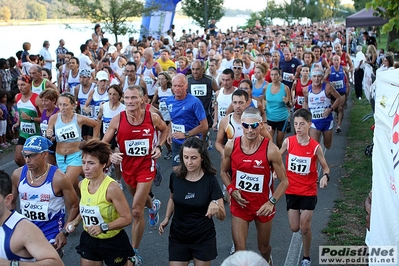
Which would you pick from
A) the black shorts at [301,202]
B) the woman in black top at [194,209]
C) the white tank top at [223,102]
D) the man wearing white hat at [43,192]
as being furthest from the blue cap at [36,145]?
the white tank top at [223,102]

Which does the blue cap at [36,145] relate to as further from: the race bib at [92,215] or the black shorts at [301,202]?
the black shorts at [301,202]

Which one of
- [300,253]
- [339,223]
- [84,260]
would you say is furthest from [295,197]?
[84,260]

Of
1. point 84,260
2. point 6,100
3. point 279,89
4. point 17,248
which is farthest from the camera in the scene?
point 6,100

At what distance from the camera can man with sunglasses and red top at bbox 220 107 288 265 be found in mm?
5461

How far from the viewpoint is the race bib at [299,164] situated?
625 centimetres

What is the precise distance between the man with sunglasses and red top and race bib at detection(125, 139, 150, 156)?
146cm

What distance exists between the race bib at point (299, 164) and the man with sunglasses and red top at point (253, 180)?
28.4 inches

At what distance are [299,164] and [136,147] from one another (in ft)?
6.29

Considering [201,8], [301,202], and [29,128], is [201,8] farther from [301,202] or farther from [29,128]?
[301,202]

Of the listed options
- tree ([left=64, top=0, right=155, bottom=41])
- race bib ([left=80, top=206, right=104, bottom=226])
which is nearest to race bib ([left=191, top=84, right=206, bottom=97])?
race bib ([left=80, top=206, right=104, bottom=226])

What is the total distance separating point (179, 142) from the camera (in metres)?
8.44

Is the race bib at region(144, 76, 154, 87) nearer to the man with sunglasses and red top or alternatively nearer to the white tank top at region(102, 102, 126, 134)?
the white tank top at region(102, 102, 126, 134)

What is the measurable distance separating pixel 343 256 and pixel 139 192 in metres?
2.42

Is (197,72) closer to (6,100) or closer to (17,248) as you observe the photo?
(6,100)
